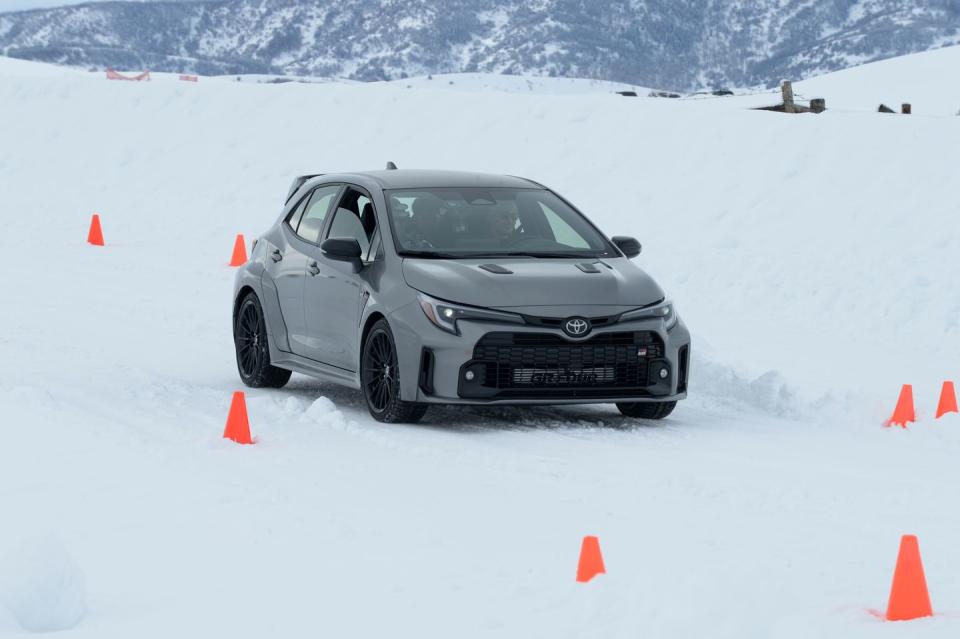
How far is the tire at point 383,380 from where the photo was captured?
9609 millimetres

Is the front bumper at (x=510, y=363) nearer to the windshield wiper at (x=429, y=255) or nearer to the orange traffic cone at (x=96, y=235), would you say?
the windshield wiper at (x=429, y=255)

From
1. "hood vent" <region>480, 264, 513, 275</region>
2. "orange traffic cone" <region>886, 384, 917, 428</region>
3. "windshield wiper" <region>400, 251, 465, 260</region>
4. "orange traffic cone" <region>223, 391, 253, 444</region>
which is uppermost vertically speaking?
"windshield wiper" <region>400, 251, 465, 260</region>

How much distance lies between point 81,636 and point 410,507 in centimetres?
224

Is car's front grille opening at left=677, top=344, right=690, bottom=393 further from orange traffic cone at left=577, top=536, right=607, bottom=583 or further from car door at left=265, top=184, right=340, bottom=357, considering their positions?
orange traffic cone at left=577, top=536, right=607, bottom=583

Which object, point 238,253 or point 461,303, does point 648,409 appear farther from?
point 238,253

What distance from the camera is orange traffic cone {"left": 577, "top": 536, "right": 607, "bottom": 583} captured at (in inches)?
240

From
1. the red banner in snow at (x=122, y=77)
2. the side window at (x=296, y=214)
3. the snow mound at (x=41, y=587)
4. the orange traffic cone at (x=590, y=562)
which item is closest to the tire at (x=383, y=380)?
the side window at (x=296, y=214)

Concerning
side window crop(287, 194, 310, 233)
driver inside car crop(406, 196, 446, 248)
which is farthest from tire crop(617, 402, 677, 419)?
side window crop(287, 194, 310, 233)

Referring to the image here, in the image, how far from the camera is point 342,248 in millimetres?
9984

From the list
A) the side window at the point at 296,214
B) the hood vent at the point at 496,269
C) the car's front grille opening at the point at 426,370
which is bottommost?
the car's front grille opening at the point at 426,370

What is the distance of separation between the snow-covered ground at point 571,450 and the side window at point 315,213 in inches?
43.6

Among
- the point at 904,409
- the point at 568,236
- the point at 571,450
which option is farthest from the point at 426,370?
the point at 904,409

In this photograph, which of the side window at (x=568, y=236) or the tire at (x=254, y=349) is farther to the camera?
the tire at (x=254, y=349)

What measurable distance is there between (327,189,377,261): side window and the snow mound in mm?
4789
